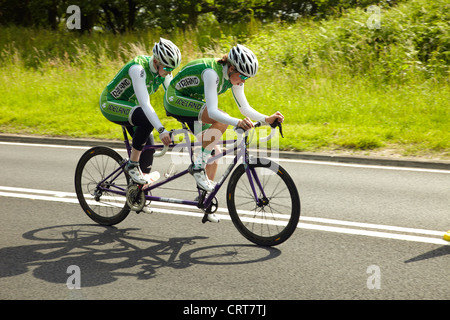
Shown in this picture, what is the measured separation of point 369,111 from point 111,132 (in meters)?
5.36

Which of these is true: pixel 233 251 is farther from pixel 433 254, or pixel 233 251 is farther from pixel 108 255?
pixel 433 254

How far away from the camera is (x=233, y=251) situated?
16.9ft

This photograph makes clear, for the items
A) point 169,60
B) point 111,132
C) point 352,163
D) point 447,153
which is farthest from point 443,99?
point 169,60

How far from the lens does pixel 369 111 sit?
36.5 ft

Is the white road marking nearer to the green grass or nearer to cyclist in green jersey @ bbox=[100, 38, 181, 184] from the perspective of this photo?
cyclist in green jersey @ bbox=[100, 38, 181, 184]

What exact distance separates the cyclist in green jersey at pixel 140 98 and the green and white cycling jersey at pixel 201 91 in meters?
0.18

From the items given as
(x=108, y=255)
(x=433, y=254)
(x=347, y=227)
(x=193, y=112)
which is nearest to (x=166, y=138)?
(x=193, y=112)

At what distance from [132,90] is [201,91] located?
2.46ft

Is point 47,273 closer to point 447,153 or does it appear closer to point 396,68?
point 447,153

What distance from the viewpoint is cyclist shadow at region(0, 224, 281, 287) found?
15.4 feet

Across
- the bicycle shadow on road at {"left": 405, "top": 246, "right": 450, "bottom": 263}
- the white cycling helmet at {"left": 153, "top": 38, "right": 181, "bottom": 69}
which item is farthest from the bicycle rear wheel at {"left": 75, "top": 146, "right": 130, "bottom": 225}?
the bicycle shadow on road at {"left": 405, "top": 246, "right": 450, "bottom": 263}

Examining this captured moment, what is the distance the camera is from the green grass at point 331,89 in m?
9.94
